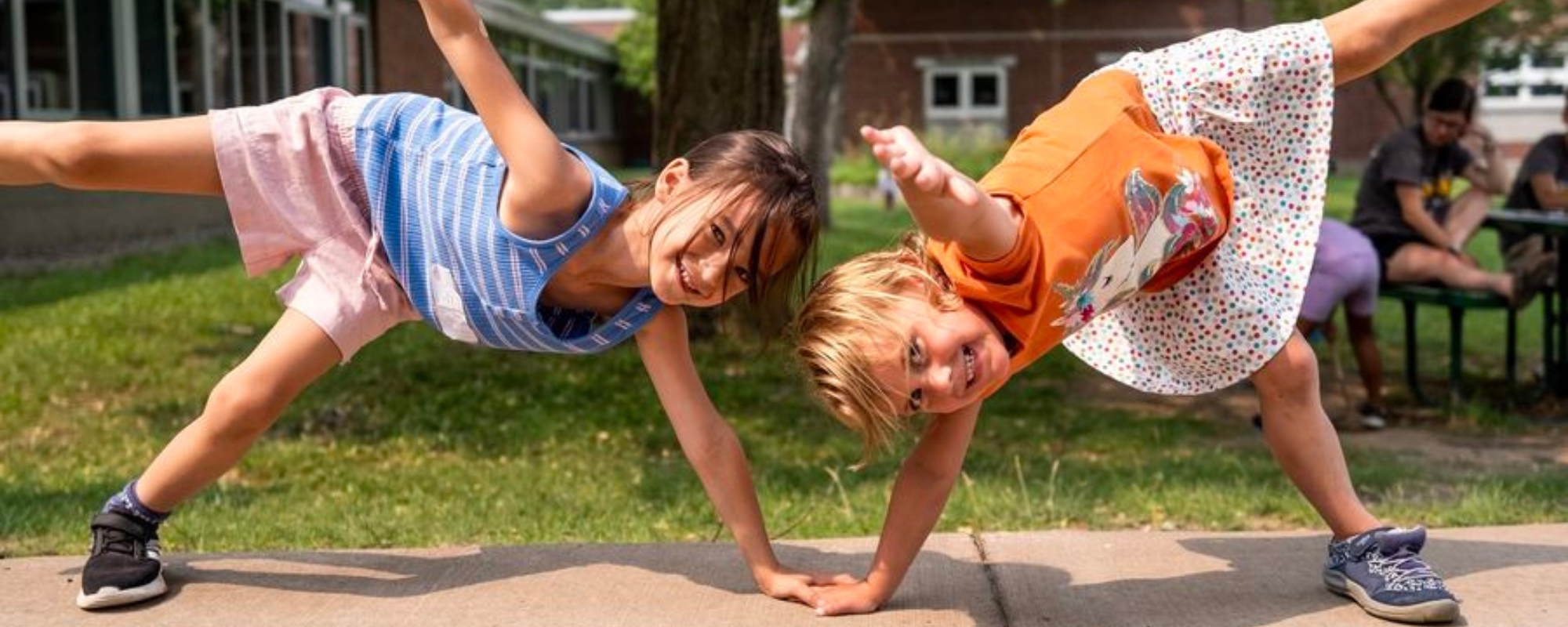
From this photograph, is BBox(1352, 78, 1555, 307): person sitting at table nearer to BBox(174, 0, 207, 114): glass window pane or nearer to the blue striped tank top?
the blue striped tank top

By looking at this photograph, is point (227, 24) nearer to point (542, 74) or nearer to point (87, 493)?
point (87, 493)

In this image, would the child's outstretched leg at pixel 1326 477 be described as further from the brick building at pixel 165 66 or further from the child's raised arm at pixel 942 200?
the brick building at pixel 165 66

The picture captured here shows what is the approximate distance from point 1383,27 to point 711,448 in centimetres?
160

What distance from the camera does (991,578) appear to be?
11.5 feet

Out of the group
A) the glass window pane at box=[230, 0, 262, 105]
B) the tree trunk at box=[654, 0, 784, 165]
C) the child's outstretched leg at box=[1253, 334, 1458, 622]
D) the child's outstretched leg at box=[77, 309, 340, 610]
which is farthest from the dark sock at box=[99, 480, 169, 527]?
the glass window pane at box=[230, 0, 262, 105]

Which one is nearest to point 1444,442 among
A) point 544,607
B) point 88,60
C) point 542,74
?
point 544,607

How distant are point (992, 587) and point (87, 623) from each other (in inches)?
69.7

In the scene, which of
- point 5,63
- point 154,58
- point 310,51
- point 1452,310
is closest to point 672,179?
point 1452,310

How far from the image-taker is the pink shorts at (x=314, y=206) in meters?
3.34

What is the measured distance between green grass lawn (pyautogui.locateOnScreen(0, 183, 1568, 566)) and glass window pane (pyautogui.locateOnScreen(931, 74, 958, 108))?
30.3 m

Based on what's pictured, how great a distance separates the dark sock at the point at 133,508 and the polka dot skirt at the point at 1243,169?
1.91 m

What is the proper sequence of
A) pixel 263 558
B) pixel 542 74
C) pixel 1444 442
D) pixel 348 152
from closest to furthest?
1. pixel 348 152
2. pixel 263 558
3. pixel 1444 442
4. pixel 542 74

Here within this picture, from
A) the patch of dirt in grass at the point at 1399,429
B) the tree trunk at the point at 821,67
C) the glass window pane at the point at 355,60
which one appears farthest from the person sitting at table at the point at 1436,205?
the glass window pane at the point at 355,60

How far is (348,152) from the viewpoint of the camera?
342 centimetres
